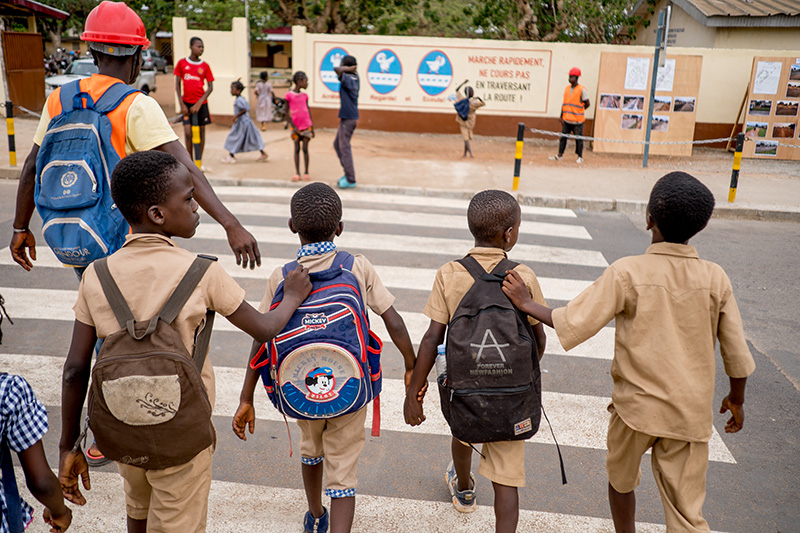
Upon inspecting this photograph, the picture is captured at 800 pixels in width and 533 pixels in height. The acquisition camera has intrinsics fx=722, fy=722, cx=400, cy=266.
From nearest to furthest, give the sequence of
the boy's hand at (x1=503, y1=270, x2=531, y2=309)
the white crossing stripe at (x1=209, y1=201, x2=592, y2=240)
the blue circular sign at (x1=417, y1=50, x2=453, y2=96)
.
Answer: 1. the boy's hand at (x1=503, y1=270, x2=531, y2=309)
2. the white crossing stripe at (x1=209, y1=201, x2=592, y2=240)
3. the blue circular sign at (x1=417, y1=50, x2=453, y2=96)

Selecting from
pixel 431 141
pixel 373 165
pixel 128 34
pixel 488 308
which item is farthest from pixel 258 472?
pixel 431 141

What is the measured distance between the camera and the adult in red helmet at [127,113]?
3.34 metres

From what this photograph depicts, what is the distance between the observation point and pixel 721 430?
4402 mm

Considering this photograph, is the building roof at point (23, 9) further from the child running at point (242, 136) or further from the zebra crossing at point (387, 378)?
the zebra crossing at point (387, 378)

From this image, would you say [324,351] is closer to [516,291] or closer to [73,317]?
[516,291]

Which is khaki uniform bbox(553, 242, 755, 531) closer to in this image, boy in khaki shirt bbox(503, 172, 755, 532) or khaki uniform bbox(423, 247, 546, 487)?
boy in khaki shirt bbox(503, 172, 755, 532)

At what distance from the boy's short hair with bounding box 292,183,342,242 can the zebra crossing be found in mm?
1419

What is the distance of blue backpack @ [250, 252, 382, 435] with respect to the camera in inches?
110

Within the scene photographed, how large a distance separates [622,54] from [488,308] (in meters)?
14.5

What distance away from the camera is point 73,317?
573 centimetres

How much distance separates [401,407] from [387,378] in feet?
1.46

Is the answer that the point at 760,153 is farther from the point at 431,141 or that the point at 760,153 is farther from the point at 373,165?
the point at 373,165

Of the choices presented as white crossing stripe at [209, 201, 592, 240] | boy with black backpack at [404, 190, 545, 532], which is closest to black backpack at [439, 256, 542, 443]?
boy with black backpack at [404, 190, 545, 532]

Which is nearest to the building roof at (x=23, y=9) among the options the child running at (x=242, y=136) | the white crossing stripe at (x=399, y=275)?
the child running at (x=242, y=136)
